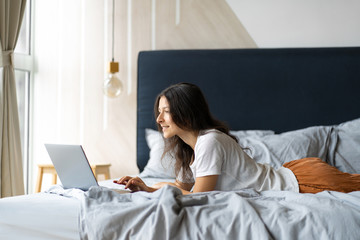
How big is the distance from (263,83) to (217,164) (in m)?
1.64

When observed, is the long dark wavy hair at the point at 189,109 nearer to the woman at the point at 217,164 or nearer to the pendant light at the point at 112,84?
the woman at the point at 217,164

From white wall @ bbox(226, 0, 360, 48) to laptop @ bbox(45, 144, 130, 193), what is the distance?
2118 mm

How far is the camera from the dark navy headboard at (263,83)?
322 cm

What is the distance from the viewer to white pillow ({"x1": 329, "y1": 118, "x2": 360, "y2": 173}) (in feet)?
9.14

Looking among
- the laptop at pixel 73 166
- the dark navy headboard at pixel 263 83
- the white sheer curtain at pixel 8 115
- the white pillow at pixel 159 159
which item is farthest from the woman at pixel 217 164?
the white sheer curtain at pixel 8 115

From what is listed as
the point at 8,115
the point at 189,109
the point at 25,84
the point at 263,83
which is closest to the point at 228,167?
the point at 189,109

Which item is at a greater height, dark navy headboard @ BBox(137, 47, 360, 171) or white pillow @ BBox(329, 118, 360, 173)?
dark navy headboard @ BBox(137, 47, 360, 171)

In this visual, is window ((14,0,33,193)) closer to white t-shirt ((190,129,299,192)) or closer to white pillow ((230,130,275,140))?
white pillow ((230,130,275,140))

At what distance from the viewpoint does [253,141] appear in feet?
9.73

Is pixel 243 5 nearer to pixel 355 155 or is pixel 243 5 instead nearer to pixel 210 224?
pixel 355 155

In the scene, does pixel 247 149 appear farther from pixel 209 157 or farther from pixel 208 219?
pixel 208 219

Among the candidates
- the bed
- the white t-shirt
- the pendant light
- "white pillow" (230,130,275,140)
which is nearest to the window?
the pendant light

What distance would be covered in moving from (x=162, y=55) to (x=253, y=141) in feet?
3.71

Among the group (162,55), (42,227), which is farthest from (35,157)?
(42,227)
